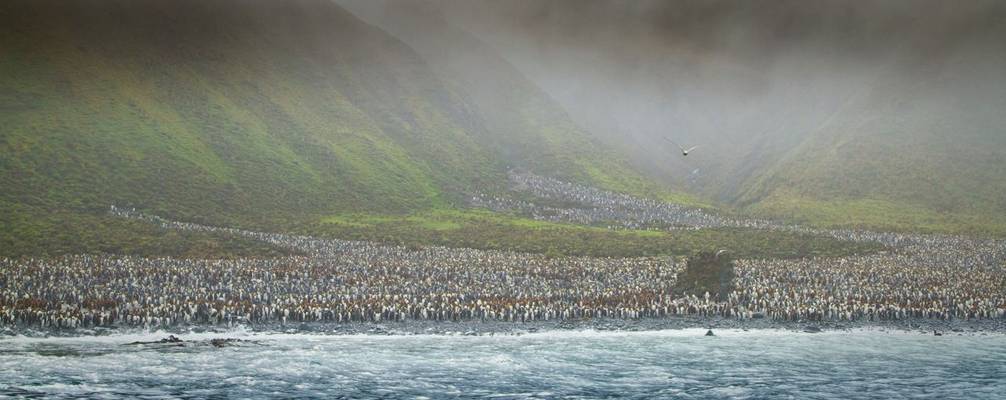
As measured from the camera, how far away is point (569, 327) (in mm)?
54406

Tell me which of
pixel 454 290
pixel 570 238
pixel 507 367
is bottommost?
pixel 507 367

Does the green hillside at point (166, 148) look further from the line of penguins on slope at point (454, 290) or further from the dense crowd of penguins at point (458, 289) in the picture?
the dense crowd of penguins at point (458, 289)

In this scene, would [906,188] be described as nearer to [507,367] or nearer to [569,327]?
[569,327]

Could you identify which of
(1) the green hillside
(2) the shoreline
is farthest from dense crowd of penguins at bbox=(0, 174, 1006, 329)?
(1) the green hillside

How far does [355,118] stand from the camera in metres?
197

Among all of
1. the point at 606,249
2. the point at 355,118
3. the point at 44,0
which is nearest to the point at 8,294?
the point at 606,249

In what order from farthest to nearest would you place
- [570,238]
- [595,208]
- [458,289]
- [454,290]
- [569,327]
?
[595,208], [570,238], [458,289], [454,290], [569,327]

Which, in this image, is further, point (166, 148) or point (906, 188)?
point (906, 188)

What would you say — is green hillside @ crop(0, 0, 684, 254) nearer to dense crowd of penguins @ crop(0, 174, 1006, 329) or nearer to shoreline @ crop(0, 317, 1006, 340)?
dense crowd of penguins @ crop(0, 174, 1006, 329)

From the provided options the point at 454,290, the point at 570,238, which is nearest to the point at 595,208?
the point at 570,238

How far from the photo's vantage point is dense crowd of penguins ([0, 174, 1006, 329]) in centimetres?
5419

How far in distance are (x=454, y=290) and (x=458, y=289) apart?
0.37 meters

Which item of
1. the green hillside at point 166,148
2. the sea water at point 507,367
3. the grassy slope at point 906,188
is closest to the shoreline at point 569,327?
the sea water at point 507,367

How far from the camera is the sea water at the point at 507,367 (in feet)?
110
